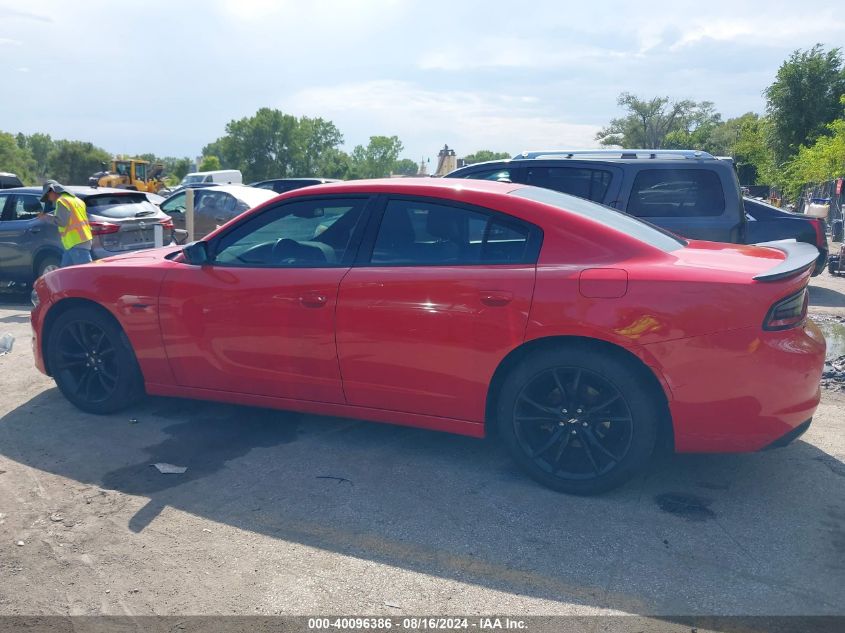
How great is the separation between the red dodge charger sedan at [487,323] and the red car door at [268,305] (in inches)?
0.5

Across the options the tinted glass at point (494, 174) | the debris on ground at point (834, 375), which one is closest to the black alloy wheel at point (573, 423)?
the debris on ground at point (834, 375)

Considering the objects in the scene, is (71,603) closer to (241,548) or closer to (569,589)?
(241,548)

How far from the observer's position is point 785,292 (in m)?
3.67

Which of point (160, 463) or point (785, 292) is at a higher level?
point (785, 292)

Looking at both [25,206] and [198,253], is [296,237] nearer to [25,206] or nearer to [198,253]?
[198,253]

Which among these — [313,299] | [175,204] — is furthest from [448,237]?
[175,204]

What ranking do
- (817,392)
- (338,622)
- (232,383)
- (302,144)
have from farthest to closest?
1. (302,144)
2. (232,383)
3. (817,392)
4. (338,622)

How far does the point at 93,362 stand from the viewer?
528 cm

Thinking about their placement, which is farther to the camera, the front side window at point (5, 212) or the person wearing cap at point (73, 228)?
the front side window at point (5, 212)

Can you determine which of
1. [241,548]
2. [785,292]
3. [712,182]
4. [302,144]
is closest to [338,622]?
[241,548]

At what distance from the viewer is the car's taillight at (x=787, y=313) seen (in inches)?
143

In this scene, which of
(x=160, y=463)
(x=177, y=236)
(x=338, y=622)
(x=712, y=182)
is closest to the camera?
(x=338, y=622)

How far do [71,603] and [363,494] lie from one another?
4.94ft

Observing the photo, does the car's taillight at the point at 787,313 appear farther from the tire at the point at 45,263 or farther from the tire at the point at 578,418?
the tire at the point at 45,263
